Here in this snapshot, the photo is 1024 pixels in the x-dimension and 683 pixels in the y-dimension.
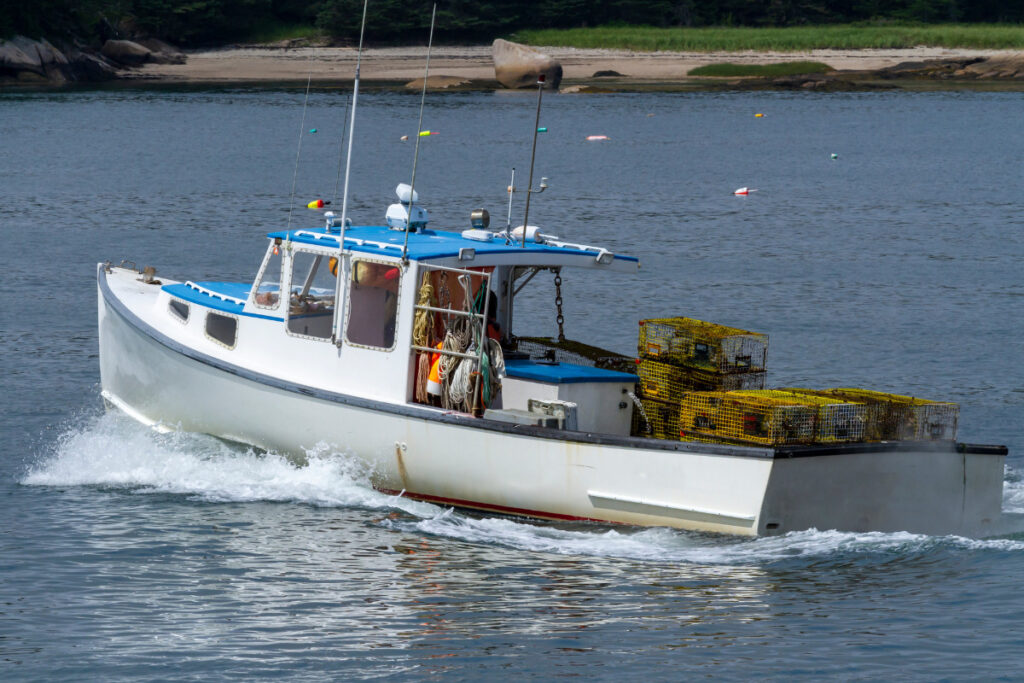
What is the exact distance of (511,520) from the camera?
14.3 m

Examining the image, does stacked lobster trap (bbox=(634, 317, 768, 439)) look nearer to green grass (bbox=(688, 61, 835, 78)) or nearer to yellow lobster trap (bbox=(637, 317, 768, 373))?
yellow lobster trap (bbox=(637, 317, 768, 373))

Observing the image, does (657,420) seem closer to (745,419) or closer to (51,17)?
(745,419)

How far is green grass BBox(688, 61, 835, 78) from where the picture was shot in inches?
3565

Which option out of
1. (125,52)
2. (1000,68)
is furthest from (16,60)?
(1000,68)

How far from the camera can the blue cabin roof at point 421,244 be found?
48.3 ft

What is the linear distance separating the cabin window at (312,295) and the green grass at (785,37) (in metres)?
83.0

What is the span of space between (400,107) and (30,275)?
47.5m

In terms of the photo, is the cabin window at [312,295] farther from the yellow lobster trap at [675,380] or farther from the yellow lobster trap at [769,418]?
the yellow lobster trap at [769,418]

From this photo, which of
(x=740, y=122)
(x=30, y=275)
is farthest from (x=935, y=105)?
(x=30, y=275)

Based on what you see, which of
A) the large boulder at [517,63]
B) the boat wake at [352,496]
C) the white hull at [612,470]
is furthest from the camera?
the large boulder at [517,63]

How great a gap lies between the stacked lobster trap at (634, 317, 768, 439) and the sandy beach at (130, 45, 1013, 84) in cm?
7588

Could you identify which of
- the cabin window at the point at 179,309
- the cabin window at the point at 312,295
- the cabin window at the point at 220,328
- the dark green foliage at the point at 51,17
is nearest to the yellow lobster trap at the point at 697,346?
the cabin window at the point at 312,295

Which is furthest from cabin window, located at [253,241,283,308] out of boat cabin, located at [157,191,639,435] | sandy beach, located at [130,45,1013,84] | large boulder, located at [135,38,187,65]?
large boulder, located at [135,38,187,65]

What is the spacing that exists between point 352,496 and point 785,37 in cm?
8530
